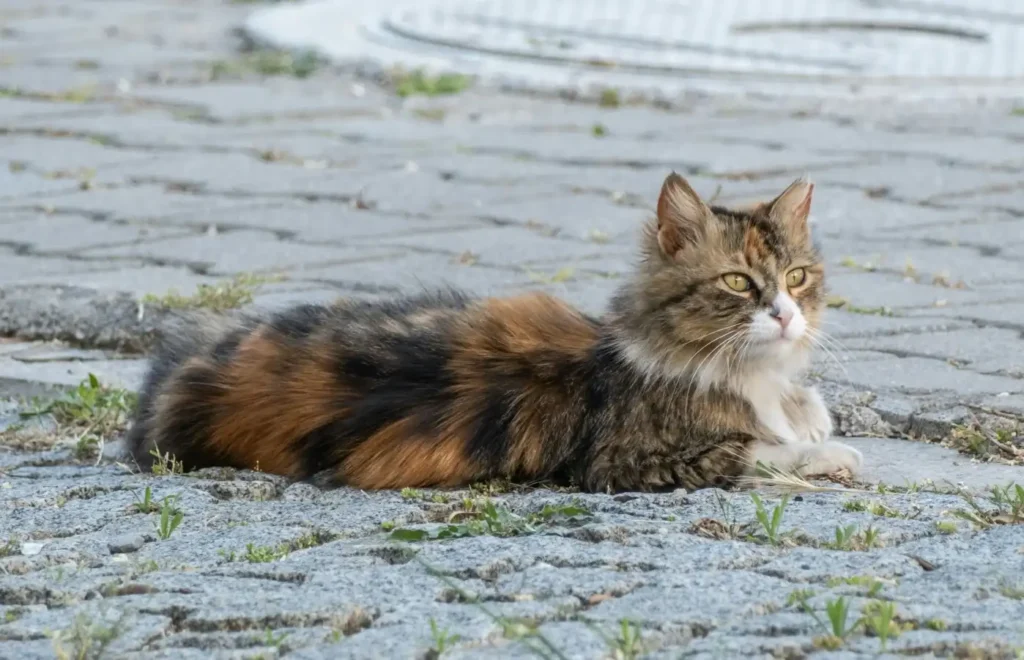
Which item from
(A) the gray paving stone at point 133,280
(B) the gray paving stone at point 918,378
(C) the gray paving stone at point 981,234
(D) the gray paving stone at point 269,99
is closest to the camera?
(B) the gray paving stone at point 918,378

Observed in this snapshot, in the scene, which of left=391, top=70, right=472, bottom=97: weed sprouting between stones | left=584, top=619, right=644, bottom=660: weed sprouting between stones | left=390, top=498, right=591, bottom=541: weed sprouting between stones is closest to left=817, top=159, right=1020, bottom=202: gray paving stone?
left=391, top=70, right=472, bottom=97: weed sprouting between stones

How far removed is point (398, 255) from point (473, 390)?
2.05 metres

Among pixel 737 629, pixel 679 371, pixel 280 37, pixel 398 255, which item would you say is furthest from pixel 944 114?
pixel 737 629

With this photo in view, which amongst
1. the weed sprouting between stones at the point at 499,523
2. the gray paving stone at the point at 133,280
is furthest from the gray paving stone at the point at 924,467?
the gray paving stone at the point at 133,280

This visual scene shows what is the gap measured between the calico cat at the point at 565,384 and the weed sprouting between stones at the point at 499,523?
1.33 ft

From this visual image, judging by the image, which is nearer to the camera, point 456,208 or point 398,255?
point 398,255

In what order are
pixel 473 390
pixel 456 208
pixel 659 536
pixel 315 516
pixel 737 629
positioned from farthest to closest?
pixel 456 208 → pixel 473 390 → pixel 315 516 → pixel 659 536 → pixel 737 629

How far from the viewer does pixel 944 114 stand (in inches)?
313

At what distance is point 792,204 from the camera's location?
3912 mm

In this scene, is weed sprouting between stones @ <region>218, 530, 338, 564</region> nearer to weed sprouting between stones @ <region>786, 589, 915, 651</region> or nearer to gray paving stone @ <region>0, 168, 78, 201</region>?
weed sprouting between stones @ <region>786, 589, 915, 651</region>

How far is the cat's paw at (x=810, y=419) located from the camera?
3867 millimetres

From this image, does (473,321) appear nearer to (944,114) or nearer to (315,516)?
(315,516)

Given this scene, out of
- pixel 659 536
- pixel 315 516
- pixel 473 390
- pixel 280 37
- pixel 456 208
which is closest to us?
pixel 659 536

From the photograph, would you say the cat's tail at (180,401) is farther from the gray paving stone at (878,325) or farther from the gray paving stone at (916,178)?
A: the gray paving stone at (916,178)
